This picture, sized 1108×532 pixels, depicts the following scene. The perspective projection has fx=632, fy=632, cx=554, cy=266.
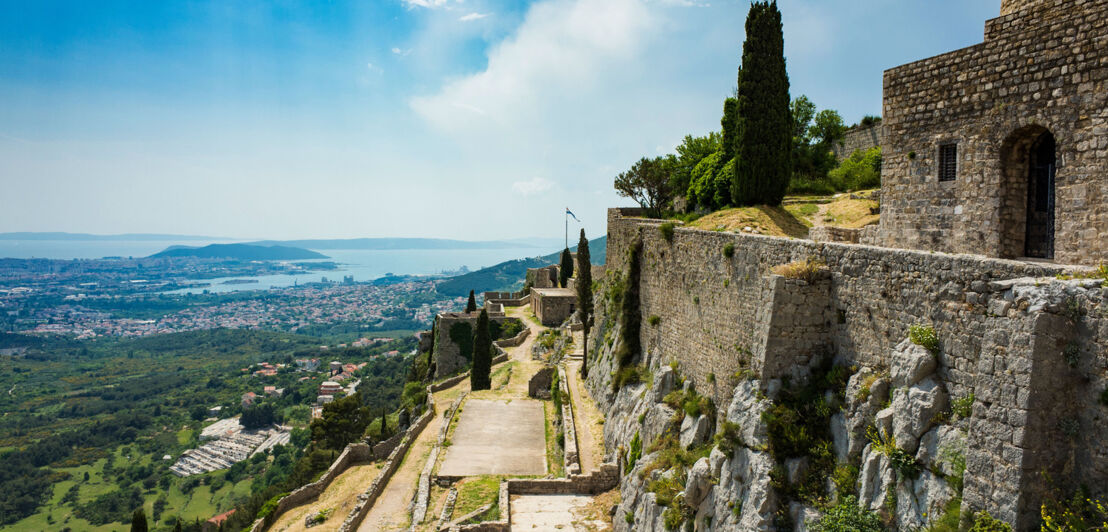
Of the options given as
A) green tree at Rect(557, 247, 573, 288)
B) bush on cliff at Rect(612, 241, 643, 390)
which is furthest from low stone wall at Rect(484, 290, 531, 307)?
bush on cliff at Rect(612, 241, 643, 390)

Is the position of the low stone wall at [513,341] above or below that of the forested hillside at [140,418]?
above

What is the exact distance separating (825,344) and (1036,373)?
465cm

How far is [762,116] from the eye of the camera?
72.4 feet

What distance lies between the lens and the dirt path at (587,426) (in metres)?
20.5

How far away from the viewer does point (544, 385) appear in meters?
32.3

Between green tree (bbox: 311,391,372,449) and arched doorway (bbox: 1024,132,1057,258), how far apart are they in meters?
37.8

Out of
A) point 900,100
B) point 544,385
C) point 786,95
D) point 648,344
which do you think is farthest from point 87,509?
point 900,100

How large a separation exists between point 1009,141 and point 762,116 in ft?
42.3

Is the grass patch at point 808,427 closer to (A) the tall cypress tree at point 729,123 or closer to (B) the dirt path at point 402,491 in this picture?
(B) the dirt path at point 402,491

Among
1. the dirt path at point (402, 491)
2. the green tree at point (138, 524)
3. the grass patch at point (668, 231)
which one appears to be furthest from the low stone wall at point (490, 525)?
the green tree at point (138, 524)

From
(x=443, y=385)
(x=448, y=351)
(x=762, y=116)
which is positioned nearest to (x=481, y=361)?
(x=443, y=385)

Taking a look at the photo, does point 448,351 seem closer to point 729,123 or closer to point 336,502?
point 336,502

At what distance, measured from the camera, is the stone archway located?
9523mm

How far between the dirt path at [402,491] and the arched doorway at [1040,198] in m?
17.6
